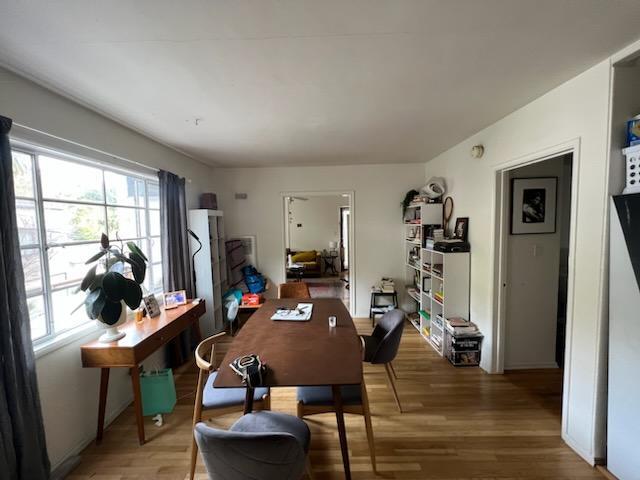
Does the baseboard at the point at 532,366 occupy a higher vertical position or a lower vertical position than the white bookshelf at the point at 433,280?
lower

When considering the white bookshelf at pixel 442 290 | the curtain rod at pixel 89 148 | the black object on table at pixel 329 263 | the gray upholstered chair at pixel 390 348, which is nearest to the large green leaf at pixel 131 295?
the curtain rod at pixel 89 148

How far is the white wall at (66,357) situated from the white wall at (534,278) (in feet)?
11.9

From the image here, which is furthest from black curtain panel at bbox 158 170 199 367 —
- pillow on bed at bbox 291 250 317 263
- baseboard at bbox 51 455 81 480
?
pillow on bed at bbox 291 250 317 263

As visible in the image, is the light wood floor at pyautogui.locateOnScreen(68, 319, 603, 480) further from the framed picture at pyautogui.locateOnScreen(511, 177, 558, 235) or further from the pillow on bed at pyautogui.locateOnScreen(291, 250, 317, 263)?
the pillow on bed at pyautogui.locateOnScreen(291, 250, 317, 263)

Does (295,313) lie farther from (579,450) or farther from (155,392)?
(579,450)

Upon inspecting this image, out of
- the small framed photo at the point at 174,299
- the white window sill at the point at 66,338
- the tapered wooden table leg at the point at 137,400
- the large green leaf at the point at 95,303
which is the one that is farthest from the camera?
the small framed photo at the point at 174,299

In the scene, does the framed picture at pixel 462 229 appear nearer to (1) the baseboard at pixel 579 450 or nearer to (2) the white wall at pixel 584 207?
(2) the white wall at pixel 584 207

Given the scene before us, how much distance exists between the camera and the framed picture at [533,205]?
2447mm

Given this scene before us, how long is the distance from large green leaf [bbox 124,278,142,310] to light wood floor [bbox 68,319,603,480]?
39.8 inches

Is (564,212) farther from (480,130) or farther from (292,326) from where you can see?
(292,326)

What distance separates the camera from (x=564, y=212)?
2.58 m

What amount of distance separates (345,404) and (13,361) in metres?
1.84

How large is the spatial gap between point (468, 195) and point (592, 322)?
162cm

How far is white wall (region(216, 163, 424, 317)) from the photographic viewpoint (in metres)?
4.02
